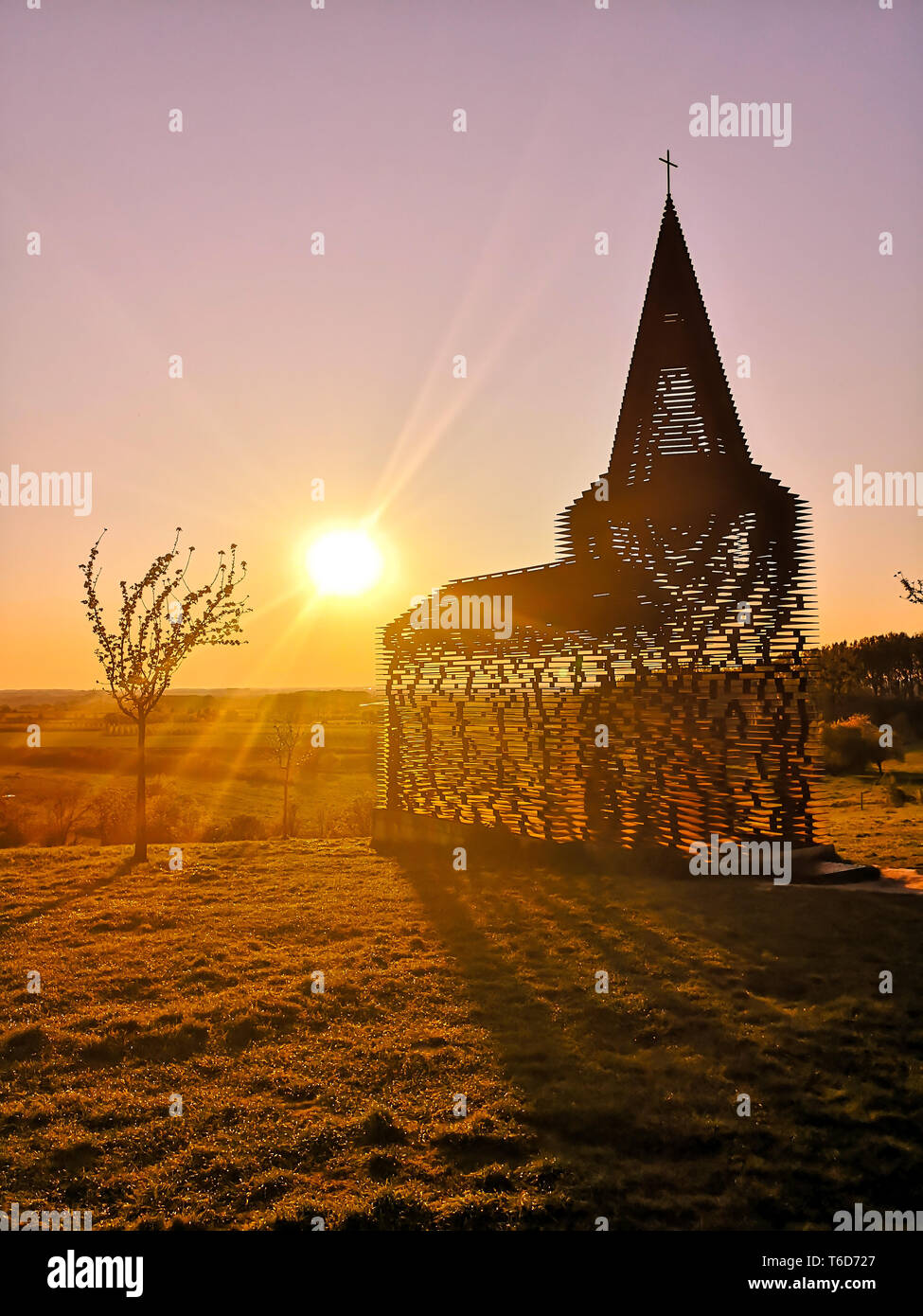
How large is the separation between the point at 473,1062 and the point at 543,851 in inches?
275

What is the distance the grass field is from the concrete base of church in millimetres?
1078

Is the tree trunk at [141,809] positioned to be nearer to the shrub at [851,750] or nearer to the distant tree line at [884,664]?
the shrub at [851,750]

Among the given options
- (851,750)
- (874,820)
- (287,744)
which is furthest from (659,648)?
(851,750)

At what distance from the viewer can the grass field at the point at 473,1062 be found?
4.16 meters

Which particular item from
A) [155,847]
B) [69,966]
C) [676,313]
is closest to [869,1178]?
[69,966]

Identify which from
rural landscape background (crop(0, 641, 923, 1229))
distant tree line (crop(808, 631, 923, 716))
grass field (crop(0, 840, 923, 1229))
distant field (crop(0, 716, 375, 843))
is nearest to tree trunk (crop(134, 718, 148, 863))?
rural landscape background (crop(0, 641, 923, 1229))

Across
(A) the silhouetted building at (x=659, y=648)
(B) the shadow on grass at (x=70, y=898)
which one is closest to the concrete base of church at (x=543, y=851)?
(A) the silhouetted building at (x=659, y=648)

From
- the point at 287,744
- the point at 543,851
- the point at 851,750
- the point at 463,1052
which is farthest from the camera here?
the point at 851,750

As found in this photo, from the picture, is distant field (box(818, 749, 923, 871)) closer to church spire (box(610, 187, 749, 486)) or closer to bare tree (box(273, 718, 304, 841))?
church spire (box(610, 187, 749, 486))

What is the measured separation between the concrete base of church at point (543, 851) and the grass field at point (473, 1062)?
1.08 m

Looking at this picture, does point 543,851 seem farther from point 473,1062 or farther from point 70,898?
point 70,898

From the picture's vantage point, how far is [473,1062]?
564cm
